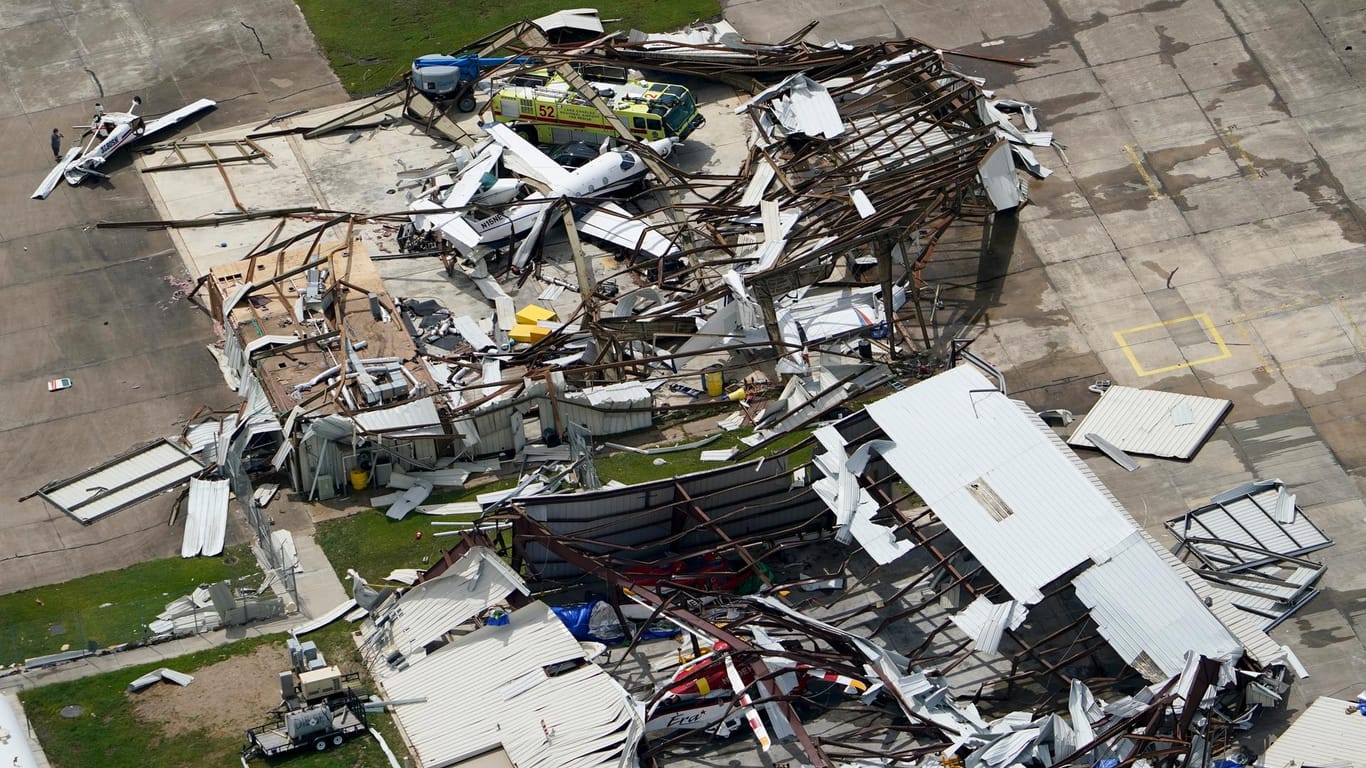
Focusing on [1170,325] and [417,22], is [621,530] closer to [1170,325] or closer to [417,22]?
[1170,325]

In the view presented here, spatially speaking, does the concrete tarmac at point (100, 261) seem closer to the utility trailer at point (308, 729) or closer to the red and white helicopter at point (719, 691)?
the utility trailer at point (308, 729)

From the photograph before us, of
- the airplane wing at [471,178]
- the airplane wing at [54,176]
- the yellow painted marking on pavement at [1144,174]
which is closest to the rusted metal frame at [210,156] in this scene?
the airplane wing at [54,176]

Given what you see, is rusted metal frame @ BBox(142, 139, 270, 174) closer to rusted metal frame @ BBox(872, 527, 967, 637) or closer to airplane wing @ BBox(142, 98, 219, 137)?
airplane wing @ BBox(142, 98, 219, 137)

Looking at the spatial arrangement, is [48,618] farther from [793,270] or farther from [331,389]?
[793,270]

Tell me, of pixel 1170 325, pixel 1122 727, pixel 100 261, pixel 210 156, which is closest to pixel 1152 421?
pixel 1170 325

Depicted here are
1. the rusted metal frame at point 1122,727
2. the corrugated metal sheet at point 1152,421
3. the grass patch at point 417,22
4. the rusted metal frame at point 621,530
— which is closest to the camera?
the rusted metal frame at point 1122,727

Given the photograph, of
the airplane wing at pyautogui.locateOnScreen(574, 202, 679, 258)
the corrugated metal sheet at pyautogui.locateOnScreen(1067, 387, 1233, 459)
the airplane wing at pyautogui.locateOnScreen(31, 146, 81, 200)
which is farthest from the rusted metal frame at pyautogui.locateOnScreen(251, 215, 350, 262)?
the corrugated metal sheet at pyautogui.locateOnScreen(1067, 387, 1233, 459)

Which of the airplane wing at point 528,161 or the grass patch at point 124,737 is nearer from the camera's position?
the grass patch at point 124,737
